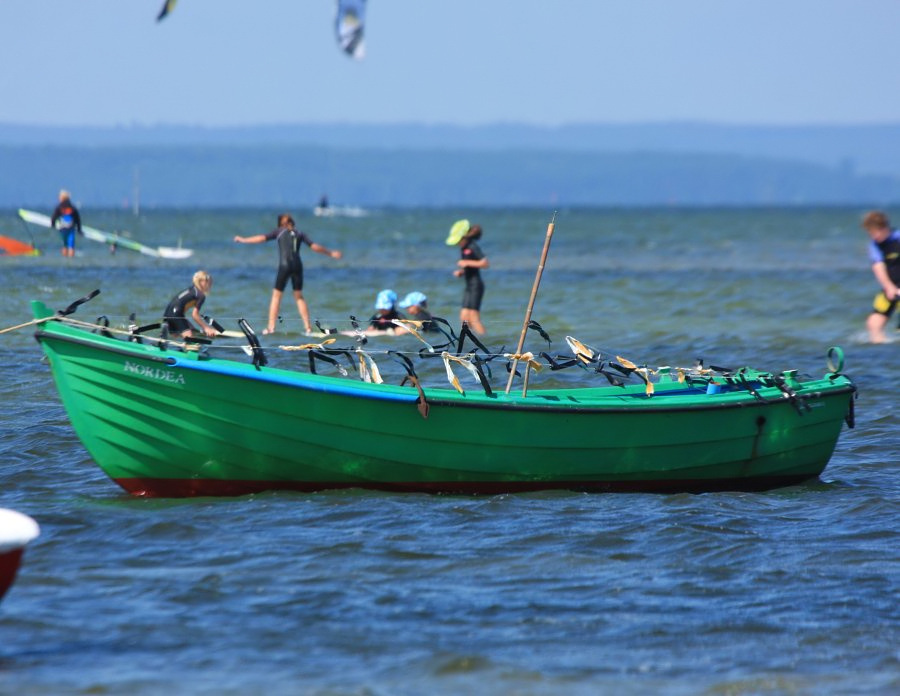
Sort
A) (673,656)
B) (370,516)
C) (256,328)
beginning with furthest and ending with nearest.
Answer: (256,328) < (370,516) < (673,656)

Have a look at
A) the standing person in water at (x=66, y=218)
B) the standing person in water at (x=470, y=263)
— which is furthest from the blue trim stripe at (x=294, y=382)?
the standing person in water at (x=66, y=218)

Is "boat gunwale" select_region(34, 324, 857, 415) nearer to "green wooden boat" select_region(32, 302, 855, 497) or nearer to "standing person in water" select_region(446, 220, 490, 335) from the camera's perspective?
"green wooden boat" select_region(32, 302, 855, 497)

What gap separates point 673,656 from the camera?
761 centimetres

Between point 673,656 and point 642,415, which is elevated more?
point 642,415

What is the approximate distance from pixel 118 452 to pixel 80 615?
2586 mm

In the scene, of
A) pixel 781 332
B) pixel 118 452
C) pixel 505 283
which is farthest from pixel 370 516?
pixel 505 283

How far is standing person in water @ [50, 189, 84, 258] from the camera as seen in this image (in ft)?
121

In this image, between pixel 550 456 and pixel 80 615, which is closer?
pixel 80 615

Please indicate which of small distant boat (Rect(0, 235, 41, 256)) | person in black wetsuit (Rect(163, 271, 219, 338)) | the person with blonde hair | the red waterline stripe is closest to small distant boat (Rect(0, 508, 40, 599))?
the red waterline stripe

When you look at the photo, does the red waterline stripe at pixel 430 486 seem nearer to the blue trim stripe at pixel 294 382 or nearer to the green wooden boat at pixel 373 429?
the green wooden boat at pixel 373 429

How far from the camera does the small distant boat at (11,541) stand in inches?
267

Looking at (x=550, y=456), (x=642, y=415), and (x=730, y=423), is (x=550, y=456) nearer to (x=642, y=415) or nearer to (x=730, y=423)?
(x=642, y=415)

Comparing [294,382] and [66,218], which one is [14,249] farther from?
[294,382]

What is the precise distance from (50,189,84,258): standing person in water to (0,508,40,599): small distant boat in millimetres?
29773
